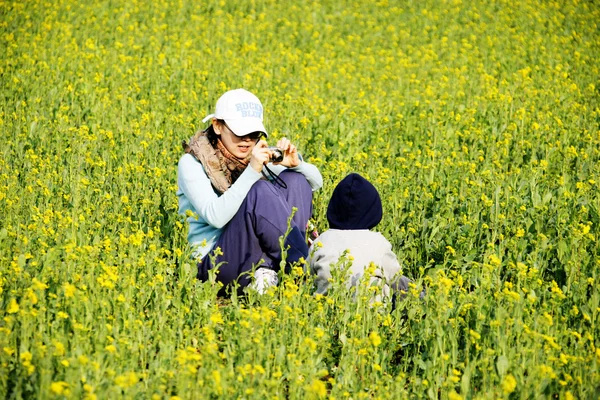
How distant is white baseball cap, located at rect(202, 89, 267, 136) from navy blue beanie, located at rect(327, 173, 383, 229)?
88 cm

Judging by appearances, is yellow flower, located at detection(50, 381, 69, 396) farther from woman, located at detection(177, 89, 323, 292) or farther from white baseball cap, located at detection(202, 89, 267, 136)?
white baseball cap, located at detection(202, 89, 267, 136)

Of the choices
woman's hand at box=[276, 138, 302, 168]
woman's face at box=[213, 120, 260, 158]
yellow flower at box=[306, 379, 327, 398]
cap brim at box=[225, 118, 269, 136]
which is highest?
cap brim at box=[225, 118, 269, 136]

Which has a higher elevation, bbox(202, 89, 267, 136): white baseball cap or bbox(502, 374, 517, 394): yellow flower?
bbox(202, 89, 267, 136): white baseball cap

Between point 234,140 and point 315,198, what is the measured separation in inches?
44.3

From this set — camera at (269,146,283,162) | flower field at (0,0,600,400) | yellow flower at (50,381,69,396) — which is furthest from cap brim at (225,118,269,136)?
yellow flower at (50,381,69,396)

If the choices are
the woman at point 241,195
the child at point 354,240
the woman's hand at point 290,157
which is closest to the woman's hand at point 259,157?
the woman at point 241,195

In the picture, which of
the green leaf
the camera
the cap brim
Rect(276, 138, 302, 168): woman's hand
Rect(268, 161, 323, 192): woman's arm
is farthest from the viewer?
Rect(268, 161, 323, 192): woman's arm

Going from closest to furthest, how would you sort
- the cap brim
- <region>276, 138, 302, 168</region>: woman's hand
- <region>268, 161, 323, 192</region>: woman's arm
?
the cap brim
<region>276, 138, 302, 168</region>: woman's hand
<region>268, 161, 323, 192</region>: woman's arm

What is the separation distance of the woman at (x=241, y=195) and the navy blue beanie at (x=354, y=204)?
0.37 meters

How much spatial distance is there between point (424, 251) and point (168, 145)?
2.63 m

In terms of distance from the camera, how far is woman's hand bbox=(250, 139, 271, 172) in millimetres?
4938

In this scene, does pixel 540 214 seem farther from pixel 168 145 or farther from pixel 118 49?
pixel 118 49

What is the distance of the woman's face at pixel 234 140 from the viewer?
5.25 metres

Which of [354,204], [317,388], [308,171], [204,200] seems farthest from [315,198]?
[317,388]
